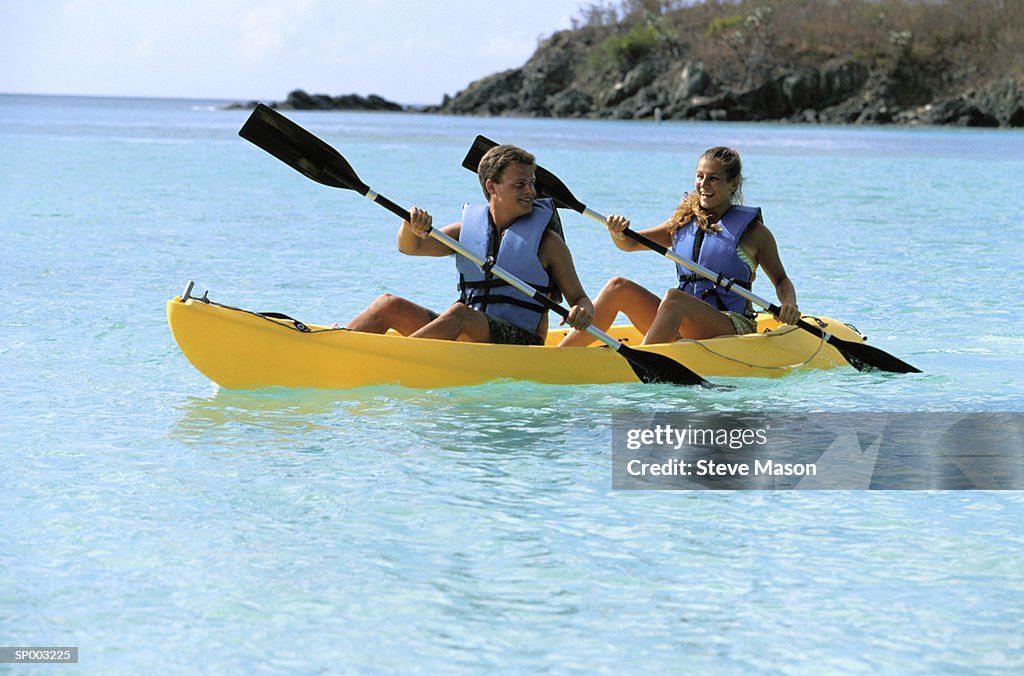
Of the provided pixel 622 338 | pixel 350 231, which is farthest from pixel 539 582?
pixel 350 231

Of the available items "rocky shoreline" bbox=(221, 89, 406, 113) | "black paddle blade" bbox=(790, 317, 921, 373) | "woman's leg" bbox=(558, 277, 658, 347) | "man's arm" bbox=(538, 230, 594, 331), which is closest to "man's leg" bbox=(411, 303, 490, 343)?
"man's arm" bbox=(538, 230, 594, 331)

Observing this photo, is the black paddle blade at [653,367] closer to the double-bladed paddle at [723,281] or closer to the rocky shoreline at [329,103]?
the double-bladed paddle at [723,281]

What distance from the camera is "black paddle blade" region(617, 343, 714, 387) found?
5.32 metres

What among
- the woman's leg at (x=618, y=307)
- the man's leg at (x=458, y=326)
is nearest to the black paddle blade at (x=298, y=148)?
the man's leg at (x=458, y=326)

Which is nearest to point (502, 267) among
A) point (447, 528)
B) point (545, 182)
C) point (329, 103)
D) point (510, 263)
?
point (510, 263)

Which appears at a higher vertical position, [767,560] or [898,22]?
[898,22]

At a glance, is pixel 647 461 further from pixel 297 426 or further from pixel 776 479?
pixel 297 426

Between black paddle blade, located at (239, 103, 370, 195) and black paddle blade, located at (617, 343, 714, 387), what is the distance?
1323 mm

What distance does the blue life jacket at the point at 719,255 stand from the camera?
5.56 meters

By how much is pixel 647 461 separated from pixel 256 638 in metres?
1.94

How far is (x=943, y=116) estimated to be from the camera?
62375mm

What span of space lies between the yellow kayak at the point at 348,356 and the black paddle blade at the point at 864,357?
3.02ft

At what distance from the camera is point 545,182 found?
626 centimetres

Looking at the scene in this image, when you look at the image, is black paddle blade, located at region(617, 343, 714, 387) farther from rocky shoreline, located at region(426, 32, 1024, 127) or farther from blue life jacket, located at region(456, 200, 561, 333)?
rocky shoreline, located at region(426, 32, 1024, 127)
